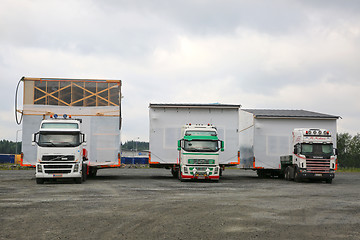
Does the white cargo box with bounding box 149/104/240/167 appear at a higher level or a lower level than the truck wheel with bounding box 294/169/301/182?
higher

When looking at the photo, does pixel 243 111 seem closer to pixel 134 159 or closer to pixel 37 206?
pixel 37 206

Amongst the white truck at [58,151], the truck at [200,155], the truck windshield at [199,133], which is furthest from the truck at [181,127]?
the white truck at [58,151]

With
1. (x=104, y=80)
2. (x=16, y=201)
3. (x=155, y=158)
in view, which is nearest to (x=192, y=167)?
(x=155, y=158)

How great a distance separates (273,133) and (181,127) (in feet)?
19.2

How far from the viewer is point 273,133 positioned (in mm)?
26672

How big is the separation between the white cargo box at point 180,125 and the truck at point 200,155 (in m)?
1.67

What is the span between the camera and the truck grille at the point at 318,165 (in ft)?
80.0

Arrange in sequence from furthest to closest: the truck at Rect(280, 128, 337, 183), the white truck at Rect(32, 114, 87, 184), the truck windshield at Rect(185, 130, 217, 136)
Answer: the truck at Rect(280, 128, 337, 183) < the truck windshield at Rect(185, 130, 217, 136) < the white truck at Rect(32, 114, 87, 184)

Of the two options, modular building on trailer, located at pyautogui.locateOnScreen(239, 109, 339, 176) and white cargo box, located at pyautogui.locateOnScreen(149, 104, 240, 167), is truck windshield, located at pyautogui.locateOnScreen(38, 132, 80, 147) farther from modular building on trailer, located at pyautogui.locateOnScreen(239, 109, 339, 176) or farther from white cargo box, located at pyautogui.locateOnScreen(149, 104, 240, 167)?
modular building on trailer, located at pyautogui.locateOnScreen(239, 109, 339, 176)

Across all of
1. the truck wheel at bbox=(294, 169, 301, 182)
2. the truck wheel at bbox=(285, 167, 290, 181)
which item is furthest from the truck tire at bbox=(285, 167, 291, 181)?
the truck wheel at bbox=(294, 169, 301, 182)

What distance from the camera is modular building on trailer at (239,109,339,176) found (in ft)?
86.3

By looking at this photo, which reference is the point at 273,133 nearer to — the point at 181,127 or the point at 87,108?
the point at 181,127

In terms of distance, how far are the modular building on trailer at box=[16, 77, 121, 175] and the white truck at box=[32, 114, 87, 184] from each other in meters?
1.89

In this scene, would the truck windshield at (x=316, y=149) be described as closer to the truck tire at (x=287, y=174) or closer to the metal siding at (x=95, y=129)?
the truck tire at (x=287, y=174)
